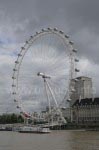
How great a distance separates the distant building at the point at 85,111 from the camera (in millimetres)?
105656

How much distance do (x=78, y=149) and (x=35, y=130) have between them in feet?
128

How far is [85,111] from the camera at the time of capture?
110062 mm

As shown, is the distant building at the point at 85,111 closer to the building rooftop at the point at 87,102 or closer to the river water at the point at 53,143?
the building rooftop at the point at 87,102

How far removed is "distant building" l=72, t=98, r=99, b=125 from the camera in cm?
10566

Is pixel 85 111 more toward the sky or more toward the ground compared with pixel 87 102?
more toward the ground

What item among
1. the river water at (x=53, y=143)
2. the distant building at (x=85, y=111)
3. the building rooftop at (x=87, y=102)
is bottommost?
the river water at (x=53, y=143)

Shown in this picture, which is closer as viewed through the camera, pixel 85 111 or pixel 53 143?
pixel 53 143

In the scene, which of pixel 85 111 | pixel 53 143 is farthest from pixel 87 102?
pixel 53 143

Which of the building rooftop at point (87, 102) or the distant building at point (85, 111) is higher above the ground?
the building rooftop at point (87, 102)

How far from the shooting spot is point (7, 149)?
29266 millimetres

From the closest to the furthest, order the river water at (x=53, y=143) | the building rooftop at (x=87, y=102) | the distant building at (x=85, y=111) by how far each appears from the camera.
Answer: the river water at (x=53, y=143) < the distant building at (x=85, y=111) < the building rooftop at (x=87, y=102)

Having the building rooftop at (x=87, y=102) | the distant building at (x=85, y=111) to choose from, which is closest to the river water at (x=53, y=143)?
the distant building at (x=85, y=111)

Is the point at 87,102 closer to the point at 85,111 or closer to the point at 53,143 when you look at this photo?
the point at 85,111

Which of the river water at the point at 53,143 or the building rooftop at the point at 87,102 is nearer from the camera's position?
the river water at the point at 53,143
